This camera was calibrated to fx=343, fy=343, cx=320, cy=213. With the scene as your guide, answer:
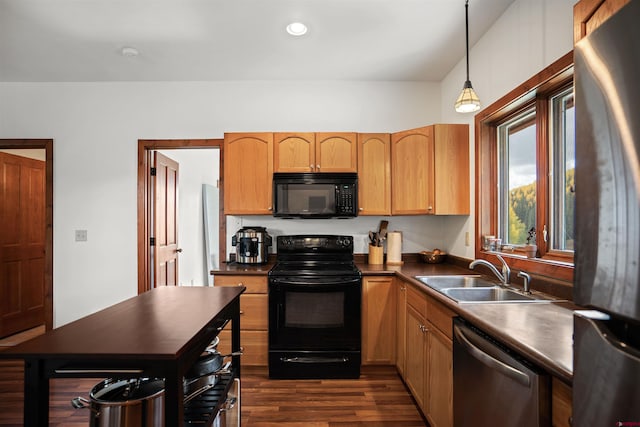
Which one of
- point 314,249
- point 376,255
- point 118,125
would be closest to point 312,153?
point 314,249

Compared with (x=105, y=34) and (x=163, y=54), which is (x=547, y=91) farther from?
(x=105, y=34)

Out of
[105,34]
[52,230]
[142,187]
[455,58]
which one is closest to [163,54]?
[105,34]

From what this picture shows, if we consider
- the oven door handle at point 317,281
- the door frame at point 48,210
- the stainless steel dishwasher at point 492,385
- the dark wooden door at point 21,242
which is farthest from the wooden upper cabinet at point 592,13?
the dark wooden door at point 21,242

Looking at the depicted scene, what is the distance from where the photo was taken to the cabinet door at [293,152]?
10.1 ft

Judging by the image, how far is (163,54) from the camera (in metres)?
2.83

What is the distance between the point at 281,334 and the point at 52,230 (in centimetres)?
252

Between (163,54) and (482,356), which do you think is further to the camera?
(163,54)

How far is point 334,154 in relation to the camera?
311 cm

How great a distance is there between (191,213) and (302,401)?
10.8 ft

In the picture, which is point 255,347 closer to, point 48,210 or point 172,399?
point 172,399

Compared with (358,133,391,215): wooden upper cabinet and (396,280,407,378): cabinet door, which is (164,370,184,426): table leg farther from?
(358,133,391,215): wooden upper cabinet

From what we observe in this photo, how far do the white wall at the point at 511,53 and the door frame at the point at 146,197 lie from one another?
7.24 feet

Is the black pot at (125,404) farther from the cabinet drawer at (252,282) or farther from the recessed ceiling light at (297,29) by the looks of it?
the recessed ceiling light at (297,29)

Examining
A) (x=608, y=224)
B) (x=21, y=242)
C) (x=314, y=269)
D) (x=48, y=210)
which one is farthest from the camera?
(x=21, y=242)
